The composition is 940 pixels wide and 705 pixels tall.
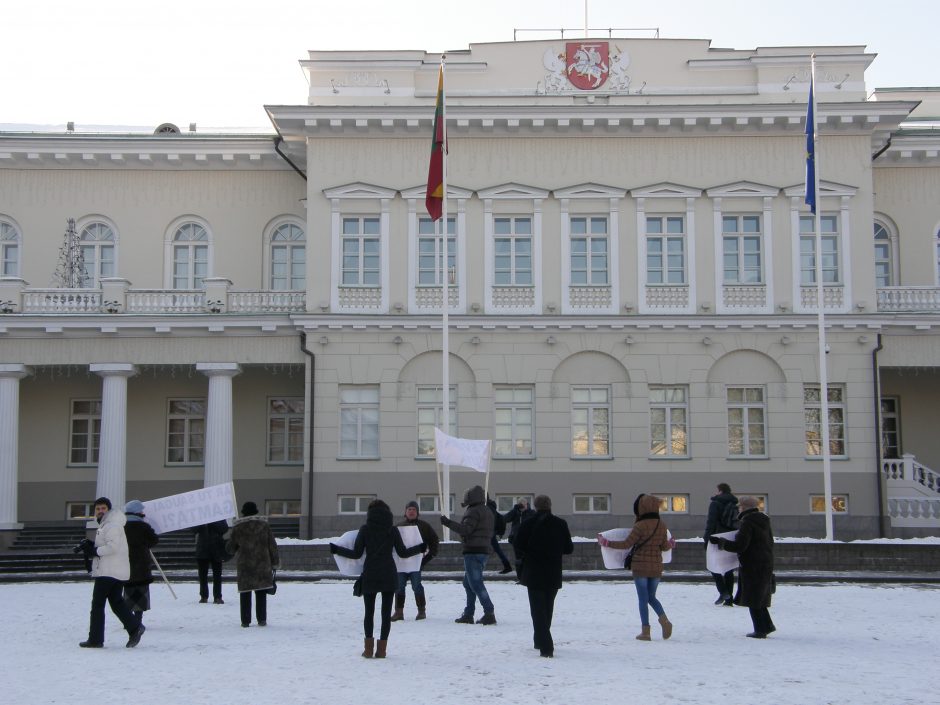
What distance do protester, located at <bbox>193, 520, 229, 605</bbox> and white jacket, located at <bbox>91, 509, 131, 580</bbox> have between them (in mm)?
4547

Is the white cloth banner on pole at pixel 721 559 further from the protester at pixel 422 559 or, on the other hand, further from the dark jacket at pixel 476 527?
the protester at pixel 422 559

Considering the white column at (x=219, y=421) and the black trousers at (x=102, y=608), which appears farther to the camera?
the white column at (x=219, y=421)

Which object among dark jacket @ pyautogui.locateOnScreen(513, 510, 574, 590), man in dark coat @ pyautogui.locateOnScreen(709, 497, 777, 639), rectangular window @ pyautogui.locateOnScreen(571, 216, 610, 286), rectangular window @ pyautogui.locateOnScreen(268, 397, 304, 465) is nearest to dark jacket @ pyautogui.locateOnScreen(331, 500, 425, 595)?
dark jacket @ pyautogui.locateOnScreen(513, 510, 574, 590)

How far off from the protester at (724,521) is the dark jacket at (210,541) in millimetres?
7785

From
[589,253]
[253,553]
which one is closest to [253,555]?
[253,553]

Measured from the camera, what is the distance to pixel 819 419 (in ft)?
103

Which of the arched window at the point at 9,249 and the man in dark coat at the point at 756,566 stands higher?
the arched window at the point at 9,249

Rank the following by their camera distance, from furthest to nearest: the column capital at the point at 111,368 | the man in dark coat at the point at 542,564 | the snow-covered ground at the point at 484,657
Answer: the column capital at the point at 111,368 → the man in dark coat at the point at 542,564 → the snow-covered ground at the point at 484,657

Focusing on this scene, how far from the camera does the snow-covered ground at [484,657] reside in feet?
36.1

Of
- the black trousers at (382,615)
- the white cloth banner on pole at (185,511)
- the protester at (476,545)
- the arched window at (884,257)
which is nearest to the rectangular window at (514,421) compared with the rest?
the arched window at (884,257)

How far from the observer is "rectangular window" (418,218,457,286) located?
31.9m

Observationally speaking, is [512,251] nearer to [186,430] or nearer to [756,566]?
[186,430]

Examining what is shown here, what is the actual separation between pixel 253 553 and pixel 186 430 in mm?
19674

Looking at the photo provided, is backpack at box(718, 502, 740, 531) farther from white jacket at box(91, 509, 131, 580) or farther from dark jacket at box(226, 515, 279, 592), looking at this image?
white jacket at box(91, 509, 131, 580)
